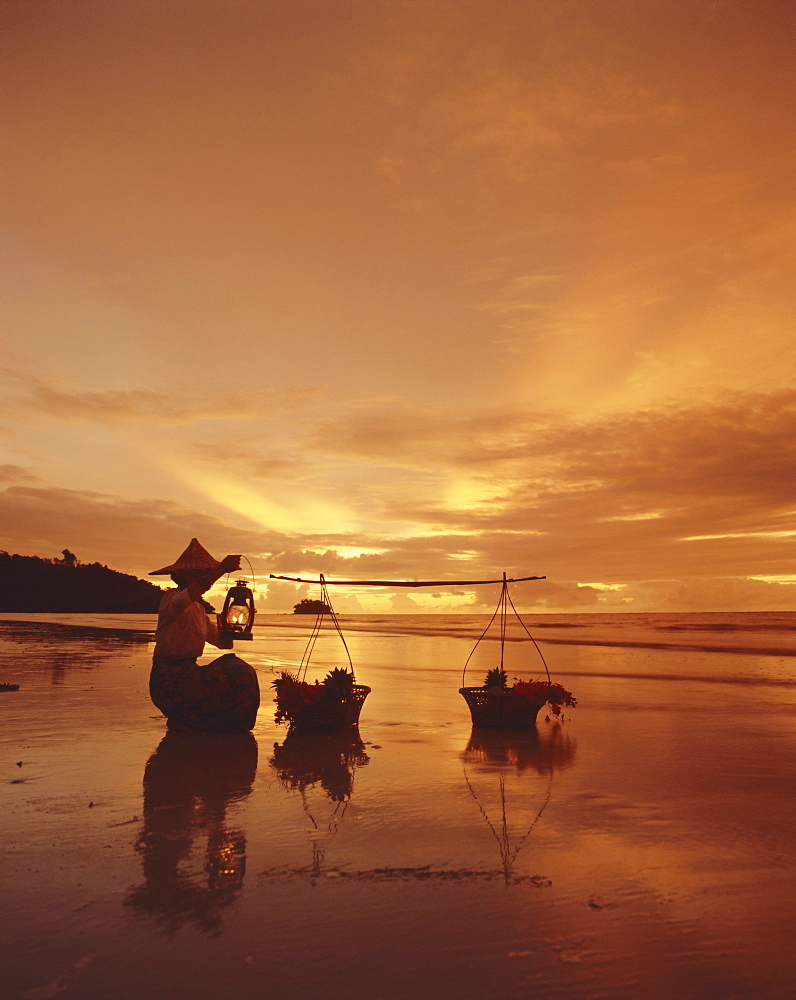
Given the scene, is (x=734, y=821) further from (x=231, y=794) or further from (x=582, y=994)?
(x=231, y=794)

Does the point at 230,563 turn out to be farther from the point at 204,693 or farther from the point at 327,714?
the point at 327,714

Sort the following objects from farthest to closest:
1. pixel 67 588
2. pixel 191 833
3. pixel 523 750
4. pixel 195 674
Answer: pixel 67 588
pixel 195 674
pixel 523 750
pixel 191 833

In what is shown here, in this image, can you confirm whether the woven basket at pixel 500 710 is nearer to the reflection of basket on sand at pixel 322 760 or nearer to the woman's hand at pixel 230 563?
the reflection of basket on sand at pixel 322 760

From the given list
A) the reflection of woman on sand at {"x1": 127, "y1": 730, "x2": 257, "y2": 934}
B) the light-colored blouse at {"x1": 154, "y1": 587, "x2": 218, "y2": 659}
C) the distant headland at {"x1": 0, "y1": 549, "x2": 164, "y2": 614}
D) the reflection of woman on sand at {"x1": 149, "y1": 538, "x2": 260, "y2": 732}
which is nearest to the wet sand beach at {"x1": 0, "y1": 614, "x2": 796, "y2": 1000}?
the reflection of woman on sand at {"x1": 127, "y1": 730, "x2": 257, "y2": 934}

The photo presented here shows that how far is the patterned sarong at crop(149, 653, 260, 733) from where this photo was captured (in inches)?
399

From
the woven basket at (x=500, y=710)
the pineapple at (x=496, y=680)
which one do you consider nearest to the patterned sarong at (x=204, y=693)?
the woven basket at (x=500, y=710)

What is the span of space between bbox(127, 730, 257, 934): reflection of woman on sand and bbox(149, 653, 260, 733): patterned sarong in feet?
1.59

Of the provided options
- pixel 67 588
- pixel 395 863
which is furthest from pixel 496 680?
pixel 67 588

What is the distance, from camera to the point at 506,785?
7.87 meters

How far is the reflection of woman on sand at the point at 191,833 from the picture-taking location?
15.3 feet

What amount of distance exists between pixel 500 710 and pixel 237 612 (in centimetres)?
440

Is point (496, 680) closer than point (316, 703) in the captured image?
No

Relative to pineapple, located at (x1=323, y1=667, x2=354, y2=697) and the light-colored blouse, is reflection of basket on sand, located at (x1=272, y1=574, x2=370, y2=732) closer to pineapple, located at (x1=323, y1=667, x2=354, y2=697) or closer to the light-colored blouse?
pineapple, located at (x1=323, y1=667, x2=354, y2=697)

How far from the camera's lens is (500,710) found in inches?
449
